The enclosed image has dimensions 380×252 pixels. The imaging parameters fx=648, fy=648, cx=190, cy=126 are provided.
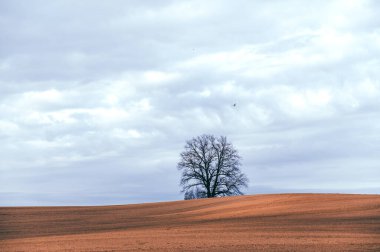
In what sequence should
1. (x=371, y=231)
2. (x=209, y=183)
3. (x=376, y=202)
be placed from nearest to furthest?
(x=371, y=231), (x=376, y=202), (x=209, y=183)

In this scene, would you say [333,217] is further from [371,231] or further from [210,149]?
[210,149]

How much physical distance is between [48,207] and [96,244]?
2954 cm

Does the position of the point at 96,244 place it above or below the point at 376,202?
below

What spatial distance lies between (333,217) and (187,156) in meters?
31.7

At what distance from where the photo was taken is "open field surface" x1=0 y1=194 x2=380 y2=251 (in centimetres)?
2281

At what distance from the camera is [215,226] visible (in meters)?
30.8

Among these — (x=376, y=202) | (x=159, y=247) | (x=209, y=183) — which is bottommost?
(x=159, y=247)

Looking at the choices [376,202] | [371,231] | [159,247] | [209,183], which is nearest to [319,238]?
[371,231]

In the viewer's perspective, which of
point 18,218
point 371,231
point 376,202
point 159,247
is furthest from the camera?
point 18,218

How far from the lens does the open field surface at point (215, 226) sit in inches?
898

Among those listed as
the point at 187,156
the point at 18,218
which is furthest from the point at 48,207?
the point at 187,156

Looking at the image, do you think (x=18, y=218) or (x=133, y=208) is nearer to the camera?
(x=18, y=218)

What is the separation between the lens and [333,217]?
3297cm

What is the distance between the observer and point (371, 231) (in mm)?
26734
